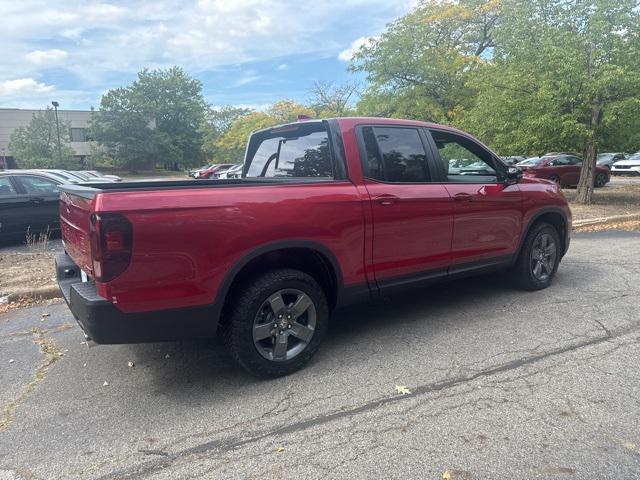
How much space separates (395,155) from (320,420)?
2.29m

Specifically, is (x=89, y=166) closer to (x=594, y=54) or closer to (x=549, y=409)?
(x=594, y=54)

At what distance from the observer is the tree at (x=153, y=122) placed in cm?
5662

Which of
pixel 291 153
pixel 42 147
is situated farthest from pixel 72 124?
pixel 291 153

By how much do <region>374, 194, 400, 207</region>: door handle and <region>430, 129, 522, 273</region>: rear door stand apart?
2.39ft

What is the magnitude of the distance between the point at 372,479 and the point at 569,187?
20773 millimetres

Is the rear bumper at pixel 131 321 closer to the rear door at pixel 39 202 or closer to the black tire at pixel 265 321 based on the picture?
the black tire at pixel 265 321

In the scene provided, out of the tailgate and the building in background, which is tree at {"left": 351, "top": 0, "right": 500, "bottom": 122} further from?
the building in background

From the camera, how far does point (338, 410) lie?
3.03 metres

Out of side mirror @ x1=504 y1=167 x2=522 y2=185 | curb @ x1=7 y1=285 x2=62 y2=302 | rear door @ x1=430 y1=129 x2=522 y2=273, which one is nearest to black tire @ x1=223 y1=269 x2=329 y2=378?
rear door @ x1=430 y1=129 x2=522 y2=273

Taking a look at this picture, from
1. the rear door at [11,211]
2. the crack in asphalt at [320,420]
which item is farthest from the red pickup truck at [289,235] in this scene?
the rear door at [11,211]

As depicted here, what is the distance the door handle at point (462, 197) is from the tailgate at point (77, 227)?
3057 millimetres

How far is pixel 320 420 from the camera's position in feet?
9.59

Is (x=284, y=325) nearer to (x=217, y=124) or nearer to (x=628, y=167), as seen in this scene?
(x=628, y=167)

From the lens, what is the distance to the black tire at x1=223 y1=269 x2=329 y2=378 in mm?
3252
